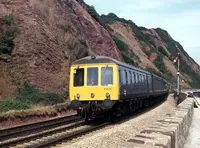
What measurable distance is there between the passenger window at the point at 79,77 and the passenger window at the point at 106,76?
1.01 metres

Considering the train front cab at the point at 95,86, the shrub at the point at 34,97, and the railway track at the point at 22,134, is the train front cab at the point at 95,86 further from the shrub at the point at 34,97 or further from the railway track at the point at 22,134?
the shrub at the point at 34,97

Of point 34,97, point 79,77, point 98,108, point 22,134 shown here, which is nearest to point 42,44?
point 34,97

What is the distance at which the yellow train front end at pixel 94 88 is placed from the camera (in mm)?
16859

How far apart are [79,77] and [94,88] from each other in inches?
41.6

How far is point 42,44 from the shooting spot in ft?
107

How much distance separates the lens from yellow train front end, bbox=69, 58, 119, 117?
55.3ft

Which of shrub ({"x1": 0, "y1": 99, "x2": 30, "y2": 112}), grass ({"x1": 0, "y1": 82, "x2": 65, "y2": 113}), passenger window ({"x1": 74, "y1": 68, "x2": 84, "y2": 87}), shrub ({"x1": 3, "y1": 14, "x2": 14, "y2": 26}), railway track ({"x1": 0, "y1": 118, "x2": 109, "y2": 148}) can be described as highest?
shrub ({"x1": 3, "y1": 14, "x2": 14, "y2": 26})

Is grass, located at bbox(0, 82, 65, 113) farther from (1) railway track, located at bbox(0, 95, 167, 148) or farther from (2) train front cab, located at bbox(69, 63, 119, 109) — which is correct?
(1) railway track, located at bbox(0, 95, 167, 148)

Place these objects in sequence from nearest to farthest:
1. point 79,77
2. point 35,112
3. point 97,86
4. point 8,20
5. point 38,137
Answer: point 38,137
point 97,86
point 79,77
point 35,112
point 8,20

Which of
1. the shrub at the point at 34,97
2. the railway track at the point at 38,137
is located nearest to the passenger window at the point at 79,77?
the railway track at the point at 38,137

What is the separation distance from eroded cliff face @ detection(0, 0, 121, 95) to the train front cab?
1034cm

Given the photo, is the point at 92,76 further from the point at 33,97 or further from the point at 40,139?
the point at 33,97

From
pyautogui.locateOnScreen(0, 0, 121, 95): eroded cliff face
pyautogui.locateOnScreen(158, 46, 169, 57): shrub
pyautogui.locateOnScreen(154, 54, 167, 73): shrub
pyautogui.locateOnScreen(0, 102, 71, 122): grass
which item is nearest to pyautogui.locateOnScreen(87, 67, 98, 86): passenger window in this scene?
pyautogui.locateOnScreen(0, 102, 71, 122): grass

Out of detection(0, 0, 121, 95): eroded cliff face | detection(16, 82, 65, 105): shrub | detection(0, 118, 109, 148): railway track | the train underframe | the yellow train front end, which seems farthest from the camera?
detection(0, 0, 121, 95): eroded cliff face
